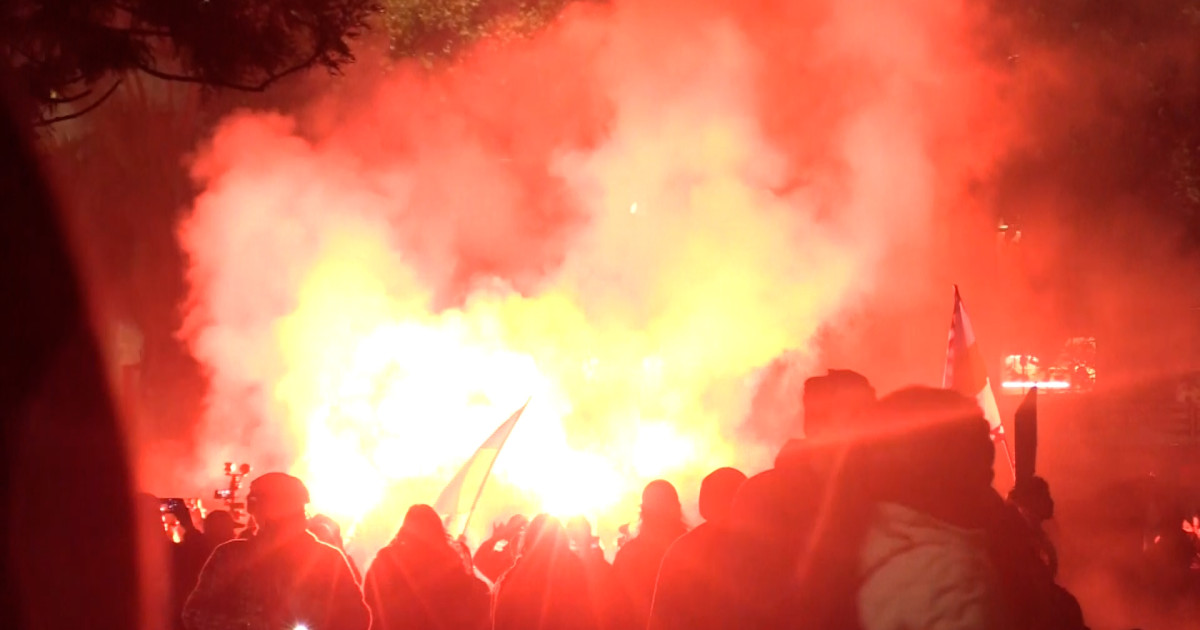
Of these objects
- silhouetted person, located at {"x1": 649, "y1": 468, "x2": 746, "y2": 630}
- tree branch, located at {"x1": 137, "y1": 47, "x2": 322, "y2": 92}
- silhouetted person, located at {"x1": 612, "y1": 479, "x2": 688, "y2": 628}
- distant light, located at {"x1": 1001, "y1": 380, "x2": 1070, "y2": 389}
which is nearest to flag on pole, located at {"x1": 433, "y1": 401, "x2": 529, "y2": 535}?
silhouetted person, located at {"x1": 612, "y1": 479, "x2": 688, "y2": 628}

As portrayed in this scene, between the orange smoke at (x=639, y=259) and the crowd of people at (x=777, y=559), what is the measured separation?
6.95 m

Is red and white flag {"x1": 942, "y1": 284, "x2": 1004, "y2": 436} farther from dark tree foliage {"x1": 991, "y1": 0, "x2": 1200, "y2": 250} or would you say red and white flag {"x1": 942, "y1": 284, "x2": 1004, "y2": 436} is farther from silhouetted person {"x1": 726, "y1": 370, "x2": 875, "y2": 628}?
dark tree foliage {"x1": 991, "y1": 0, "x2": 1200, "y2": 250}

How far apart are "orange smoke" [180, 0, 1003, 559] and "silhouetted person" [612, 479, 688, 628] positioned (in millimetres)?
6886

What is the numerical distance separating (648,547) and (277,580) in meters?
1.85

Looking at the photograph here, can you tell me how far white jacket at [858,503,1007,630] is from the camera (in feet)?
8.86

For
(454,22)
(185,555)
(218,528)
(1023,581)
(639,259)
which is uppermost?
(454,22)

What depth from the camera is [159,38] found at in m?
5.48

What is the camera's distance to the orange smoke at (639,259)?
13.3 meters

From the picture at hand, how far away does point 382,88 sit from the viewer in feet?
54.6

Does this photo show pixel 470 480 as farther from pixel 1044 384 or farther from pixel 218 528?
pixel 1044 384

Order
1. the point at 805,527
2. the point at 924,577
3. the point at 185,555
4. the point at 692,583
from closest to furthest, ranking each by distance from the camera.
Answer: the point at 924,577, the point at 805,527, the point at 692,583, the point at 185,555

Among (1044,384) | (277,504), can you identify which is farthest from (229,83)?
(1044,384)

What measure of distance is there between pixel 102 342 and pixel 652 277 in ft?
35.3

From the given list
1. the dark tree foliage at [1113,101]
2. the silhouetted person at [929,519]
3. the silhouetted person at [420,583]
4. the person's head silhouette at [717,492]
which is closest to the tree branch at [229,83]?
the silhouetted person at [420,583]
